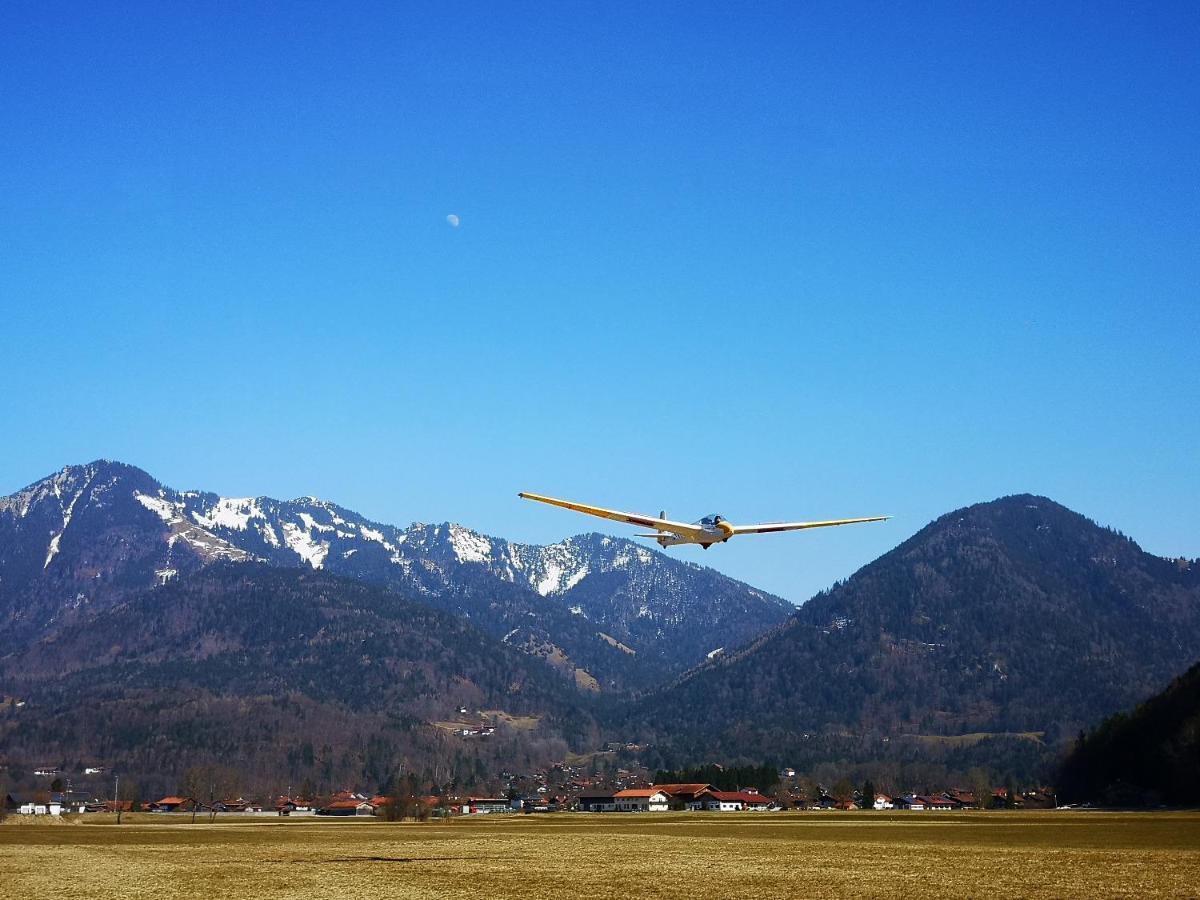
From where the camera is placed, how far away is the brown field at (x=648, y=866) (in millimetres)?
38344

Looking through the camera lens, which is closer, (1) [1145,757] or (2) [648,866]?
(2) [648,866]

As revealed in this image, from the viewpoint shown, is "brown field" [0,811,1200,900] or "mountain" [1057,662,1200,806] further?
"mountain" [1057,662,1200,806]

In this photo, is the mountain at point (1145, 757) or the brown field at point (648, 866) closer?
the brown field at point (648, 866)

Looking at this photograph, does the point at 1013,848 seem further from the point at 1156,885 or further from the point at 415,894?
the point at 415,894

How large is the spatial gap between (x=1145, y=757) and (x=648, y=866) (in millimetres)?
113547

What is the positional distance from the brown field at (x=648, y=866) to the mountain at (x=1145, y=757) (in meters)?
49.6

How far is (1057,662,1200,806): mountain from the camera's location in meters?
122

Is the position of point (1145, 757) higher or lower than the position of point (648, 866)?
lower

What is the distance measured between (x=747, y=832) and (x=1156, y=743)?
81199 mm

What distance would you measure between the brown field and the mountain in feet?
163

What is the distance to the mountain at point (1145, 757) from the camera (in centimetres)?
12158

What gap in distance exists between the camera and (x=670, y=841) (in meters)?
68.8

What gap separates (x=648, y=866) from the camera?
48562 mm

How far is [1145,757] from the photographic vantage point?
142250mm
